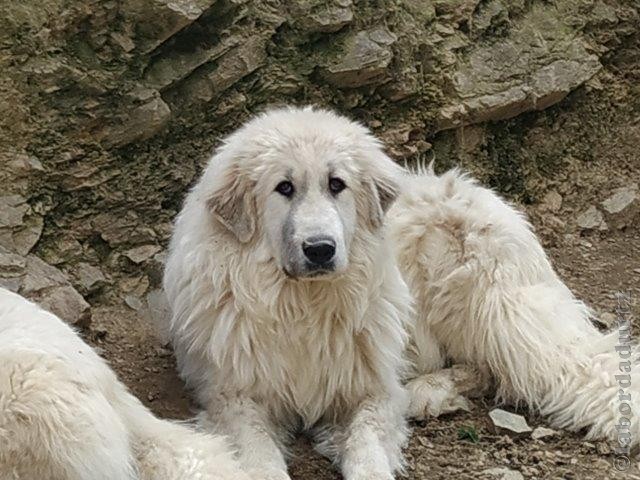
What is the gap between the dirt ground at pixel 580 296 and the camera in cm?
468

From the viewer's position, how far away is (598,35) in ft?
25.3

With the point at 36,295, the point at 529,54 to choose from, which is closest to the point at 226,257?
the point at 36,295

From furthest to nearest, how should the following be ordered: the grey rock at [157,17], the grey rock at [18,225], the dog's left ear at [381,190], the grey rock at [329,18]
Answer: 1. the grey rock at [329,18]
2. the grey rock at [157,17]
3. the grey rock at [18,225]
4. the dog's left ear at [381,190]

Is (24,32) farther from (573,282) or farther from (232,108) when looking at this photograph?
(573,282)

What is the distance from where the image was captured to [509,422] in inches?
198

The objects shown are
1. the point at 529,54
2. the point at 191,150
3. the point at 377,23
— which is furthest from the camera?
the point at 529,54

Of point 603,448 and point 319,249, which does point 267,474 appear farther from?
point 603,448

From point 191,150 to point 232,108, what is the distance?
355 mm

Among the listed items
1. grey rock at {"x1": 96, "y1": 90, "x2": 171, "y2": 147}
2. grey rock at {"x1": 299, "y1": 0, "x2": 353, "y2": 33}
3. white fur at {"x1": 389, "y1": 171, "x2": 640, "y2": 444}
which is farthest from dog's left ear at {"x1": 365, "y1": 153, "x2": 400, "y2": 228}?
grey rock at {"x1": 299, "y1": 0, "x2": 353, "y2": 33}

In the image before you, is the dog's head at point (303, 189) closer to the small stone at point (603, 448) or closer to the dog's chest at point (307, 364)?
the dog's chest at point (307, 364)

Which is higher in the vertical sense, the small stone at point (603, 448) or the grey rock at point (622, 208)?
the grey rock at point (622, 208)

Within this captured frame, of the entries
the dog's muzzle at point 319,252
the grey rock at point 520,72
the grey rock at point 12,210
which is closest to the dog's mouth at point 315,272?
the dog's muzzle at point 319,252

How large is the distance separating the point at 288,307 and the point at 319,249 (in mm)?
462

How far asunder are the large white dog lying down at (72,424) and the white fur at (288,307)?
59 cm
